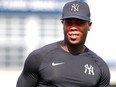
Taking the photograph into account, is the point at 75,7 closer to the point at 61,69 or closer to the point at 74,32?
the point at 74,32

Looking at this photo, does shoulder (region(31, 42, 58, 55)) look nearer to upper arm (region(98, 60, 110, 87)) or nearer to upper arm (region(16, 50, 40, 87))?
upper arm (region(16, 50, 40, 87))

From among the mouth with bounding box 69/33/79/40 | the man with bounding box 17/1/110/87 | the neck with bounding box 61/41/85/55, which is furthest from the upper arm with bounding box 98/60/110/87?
the mouth with bounding box 69/33/79/40

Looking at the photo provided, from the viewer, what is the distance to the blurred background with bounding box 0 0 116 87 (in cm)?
1895

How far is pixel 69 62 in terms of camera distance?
5.90 meters

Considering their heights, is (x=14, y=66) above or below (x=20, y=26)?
below

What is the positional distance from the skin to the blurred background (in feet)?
41.2

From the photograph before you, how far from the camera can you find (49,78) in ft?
18.9

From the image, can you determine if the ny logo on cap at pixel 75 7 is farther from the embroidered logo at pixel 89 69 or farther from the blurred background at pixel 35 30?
the blurred background at pixel 35 30

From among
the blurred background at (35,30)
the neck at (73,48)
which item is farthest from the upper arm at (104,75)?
the blurred background at (35,30)

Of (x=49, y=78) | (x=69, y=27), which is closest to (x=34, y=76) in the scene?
(x=49, y=78)

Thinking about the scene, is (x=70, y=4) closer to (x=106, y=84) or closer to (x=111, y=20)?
(x=106, y=84)

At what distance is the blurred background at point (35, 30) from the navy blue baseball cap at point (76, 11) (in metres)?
12.6

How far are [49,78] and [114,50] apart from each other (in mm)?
13224

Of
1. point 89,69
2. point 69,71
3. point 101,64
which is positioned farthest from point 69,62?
point 101,64
